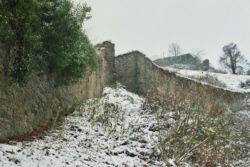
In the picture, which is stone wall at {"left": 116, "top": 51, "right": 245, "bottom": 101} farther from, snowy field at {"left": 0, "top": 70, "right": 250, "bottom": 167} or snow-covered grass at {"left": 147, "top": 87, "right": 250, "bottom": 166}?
snow-covered grass at {"left": 147, "top": 87, "right": 250, "bottom": 166}

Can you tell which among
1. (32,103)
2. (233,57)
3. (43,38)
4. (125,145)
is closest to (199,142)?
(125,145)

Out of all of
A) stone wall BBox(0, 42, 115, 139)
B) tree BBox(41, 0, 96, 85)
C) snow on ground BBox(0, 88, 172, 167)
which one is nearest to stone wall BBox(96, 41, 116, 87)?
stone wall BBox(0, 42, 115, 139)

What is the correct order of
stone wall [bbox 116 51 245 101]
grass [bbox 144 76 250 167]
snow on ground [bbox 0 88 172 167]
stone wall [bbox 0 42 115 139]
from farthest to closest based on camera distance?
1. stone wall [bbox 116 51 245 101]
2. grass [bbox 144 76 250 167]
3. stone wall [bbox 0 42 115 139]
4. snow on ground [bbox 0 88 172 167]

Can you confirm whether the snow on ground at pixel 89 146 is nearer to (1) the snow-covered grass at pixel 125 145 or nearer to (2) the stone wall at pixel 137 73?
(1) the snow-covered grass at pixel 125 145

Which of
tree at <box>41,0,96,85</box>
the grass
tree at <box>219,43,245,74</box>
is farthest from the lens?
tree at <box>219,43,245,74</box>

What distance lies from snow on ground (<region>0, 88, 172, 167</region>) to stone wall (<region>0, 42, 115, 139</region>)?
1.15 feet

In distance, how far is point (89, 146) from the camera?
361 cm

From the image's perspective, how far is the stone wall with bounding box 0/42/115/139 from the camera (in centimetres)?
283

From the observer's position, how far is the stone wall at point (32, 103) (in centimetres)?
283

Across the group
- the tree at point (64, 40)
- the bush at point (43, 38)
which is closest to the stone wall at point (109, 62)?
the bush at point (43, 38)

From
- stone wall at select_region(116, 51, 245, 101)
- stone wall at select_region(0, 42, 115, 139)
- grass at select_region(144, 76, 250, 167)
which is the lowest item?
grass at select_region(144, 76, 250, 167)

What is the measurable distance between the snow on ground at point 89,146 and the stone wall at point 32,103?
0.35m

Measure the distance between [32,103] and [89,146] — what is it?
1486mm

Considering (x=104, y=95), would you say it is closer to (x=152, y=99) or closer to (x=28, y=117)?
(x=152, y=99)
